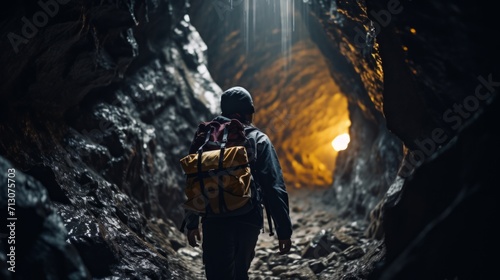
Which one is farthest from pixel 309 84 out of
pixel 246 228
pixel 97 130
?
pixel 246 228

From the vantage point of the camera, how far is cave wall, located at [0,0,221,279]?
3.63 metres

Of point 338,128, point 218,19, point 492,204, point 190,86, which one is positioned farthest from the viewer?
point 338,128

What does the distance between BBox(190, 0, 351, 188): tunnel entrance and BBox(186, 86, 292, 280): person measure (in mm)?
7257

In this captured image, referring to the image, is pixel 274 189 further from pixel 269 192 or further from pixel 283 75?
pixel 283 75

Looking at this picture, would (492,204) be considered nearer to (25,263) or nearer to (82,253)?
(25,263)

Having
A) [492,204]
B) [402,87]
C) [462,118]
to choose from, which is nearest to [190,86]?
[402,87]

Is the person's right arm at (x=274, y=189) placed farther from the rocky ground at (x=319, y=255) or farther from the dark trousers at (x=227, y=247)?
the rocky ground at (x=319, y=255)

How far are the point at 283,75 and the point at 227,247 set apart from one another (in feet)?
31.8

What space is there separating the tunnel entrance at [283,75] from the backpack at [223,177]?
7.20 metres

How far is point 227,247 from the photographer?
10.9 ft

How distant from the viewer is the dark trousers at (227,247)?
331 cm

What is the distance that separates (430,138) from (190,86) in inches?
224

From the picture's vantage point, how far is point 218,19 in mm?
10930

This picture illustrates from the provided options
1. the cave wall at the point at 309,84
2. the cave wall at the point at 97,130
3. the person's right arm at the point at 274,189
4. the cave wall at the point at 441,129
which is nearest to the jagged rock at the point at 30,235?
the cave wall at the point at 97,130
